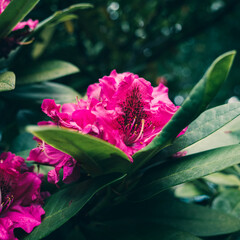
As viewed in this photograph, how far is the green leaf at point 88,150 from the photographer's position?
0.50 meters

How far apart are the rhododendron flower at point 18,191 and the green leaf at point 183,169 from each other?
0.74 ft

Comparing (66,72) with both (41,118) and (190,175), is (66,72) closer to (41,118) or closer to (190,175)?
(41,118)

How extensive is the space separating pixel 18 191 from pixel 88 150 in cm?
26

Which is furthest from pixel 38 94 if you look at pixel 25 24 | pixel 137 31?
pixel 137 31

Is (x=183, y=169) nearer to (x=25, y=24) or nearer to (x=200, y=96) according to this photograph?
(x=200, y=96)

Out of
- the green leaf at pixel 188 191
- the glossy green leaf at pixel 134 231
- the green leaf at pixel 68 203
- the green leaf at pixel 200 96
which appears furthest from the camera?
the green leaf at pixel 188 191

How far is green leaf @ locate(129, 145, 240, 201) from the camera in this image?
58 centimetres

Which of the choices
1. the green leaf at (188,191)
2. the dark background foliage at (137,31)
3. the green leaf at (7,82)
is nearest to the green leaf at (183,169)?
the green leaf at (7,82)

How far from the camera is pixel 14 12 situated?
77cm

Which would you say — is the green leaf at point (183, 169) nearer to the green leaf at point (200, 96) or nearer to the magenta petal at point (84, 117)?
the green leaf at point (200, 96)

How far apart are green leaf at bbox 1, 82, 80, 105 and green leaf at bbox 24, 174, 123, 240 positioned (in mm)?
405

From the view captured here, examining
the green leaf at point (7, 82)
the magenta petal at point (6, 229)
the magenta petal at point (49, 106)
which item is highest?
the green leaf at point (7, 82)

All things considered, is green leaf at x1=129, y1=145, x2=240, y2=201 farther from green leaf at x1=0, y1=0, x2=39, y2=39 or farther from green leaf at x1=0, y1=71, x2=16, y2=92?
green leaf at x1=0, y1=0, x2=39, y2=39

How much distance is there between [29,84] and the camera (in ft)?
3.31
